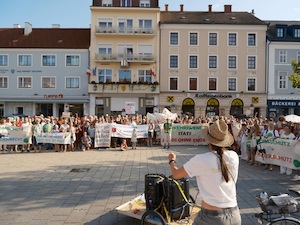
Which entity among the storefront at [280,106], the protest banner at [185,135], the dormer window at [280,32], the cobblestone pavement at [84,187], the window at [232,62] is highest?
the dormer window at [280,32]

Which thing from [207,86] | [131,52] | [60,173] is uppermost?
[131,52]

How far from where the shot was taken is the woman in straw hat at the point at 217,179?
129 inches

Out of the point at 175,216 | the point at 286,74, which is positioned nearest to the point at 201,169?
the point at 175,216

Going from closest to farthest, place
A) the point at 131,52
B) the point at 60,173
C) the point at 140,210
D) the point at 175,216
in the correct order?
the point at 175,216
the point at 140,210
the point at 60,173
the point at 131,52

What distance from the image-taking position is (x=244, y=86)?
43062 millimetres

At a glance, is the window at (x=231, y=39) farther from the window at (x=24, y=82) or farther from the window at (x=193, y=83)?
the window at (x=24, y=82)

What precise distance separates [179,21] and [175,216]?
132 feet

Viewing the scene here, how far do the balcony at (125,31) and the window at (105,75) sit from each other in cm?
492

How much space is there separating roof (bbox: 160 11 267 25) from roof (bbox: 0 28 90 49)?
11.9m

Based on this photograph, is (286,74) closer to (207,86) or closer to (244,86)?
(244,86)

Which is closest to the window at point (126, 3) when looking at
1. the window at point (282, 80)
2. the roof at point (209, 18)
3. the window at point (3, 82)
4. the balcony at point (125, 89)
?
the roof at point (209, 18)

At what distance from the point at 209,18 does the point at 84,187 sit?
40.1m

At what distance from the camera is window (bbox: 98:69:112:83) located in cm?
4234

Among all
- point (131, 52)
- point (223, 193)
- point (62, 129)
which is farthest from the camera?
point (131, 52)
